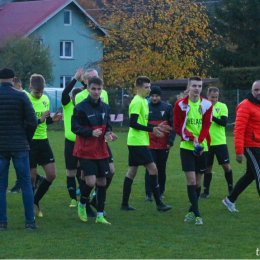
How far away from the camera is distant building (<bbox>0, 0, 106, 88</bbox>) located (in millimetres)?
48719

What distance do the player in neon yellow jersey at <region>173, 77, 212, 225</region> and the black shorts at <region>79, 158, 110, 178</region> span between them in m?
1.08

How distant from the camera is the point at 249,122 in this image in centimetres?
784

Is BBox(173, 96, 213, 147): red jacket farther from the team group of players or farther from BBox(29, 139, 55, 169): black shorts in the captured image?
BBox(29, 139, 55, 169): black shorts

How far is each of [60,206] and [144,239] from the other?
273cm

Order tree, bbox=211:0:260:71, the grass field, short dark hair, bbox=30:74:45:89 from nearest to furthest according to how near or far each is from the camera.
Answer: the grass field
short dark hair, bbox=30:74:45:89
tree, bbox=211:0:260:71

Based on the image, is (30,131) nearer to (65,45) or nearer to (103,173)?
(103,173)

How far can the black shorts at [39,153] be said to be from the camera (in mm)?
8211

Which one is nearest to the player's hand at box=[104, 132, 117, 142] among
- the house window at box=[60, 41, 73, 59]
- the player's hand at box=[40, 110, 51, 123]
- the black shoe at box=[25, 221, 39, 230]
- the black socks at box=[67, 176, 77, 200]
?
the player's hand at box=[40, 110, 51, 123]

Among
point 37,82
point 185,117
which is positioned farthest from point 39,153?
point 185,117

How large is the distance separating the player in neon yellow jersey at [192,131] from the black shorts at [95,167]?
3.56 ft

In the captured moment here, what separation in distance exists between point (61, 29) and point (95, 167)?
43767 mm

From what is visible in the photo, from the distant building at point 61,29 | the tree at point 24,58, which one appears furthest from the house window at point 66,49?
the tree at point 24,58

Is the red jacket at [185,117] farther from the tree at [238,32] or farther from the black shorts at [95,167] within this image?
the tree at [238,32]

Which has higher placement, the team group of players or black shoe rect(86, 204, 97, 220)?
the team group of players
